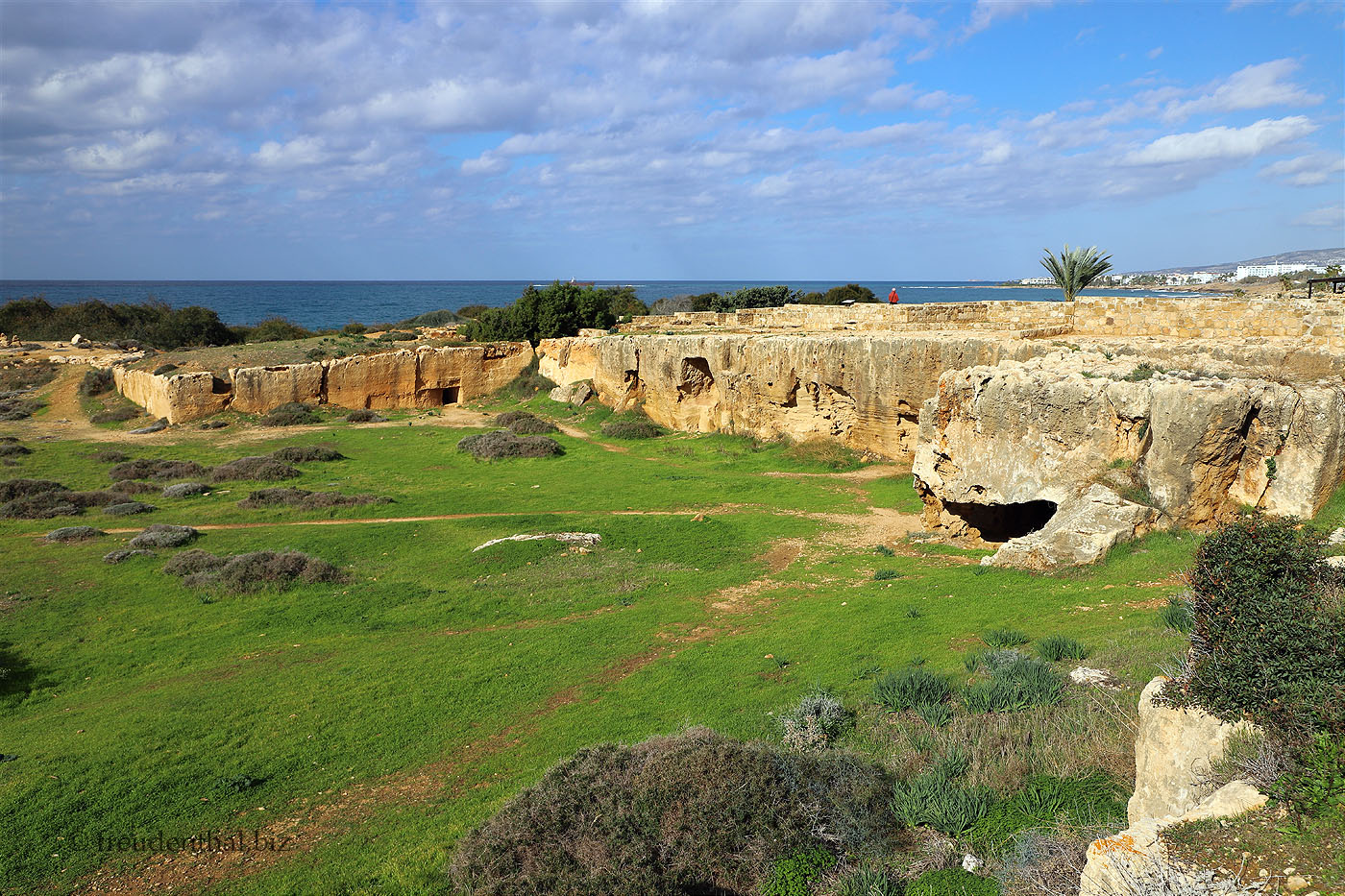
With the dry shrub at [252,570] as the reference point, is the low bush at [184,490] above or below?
above

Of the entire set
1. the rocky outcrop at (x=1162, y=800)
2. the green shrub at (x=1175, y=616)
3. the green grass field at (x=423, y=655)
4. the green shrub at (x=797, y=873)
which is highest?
the rocky outcrop at (x=1162, y=800)

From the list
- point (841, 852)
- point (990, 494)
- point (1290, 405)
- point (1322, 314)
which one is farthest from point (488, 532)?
point (1322, 314)

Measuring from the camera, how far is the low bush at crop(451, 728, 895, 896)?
5805mm

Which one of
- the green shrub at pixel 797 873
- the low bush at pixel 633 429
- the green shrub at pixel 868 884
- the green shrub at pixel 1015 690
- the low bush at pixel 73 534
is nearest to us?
the green shrub at pixel 868 884

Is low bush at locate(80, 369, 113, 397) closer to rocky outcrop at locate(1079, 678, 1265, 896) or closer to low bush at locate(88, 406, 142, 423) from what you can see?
low bush at locate(88, 406, 142, 423)

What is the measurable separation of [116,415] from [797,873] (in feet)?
126

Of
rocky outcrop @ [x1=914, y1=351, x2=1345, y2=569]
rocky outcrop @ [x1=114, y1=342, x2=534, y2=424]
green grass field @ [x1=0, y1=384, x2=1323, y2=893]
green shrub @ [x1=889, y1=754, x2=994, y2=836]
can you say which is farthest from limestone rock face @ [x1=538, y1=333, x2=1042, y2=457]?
green shrub @ [x1=889, y1=754, x2=994, y2=836]

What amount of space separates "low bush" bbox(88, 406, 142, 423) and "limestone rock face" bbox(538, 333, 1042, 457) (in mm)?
19864

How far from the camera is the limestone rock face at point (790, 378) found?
21781mm

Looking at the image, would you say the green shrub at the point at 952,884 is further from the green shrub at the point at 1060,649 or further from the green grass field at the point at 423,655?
the green shrub at the point at 1060,649

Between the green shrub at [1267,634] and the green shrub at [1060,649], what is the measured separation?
327 cm

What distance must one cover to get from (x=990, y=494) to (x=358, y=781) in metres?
12.3

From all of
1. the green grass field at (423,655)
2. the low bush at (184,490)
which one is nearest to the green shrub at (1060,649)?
the green grass field at (423,655)

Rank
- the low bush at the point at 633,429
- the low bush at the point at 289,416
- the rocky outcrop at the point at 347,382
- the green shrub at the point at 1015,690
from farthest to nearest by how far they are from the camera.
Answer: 1. the rocky outcrop at the point at 347,382
2. the low bush at the point at 289,416
3. the low bush at the point at 633,429
4. the green shrub at the point at 1015,690
